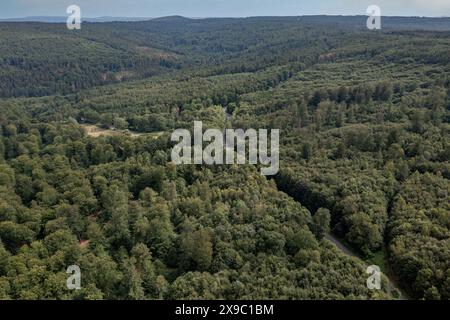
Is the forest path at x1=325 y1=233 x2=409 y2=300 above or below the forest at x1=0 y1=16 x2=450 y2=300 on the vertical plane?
below

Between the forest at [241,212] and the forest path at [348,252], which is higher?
the forest at [241,212]

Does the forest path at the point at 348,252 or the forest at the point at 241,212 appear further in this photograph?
the forest path at the point at 348,252

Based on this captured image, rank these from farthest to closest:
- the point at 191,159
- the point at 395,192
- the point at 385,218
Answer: the point at 191,159 → the point at 395,192 → the point at 385,218

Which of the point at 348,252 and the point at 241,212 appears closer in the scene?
the point at 348,252

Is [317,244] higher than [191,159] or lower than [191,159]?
lower

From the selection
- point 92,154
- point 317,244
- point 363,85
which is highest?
point 363,85

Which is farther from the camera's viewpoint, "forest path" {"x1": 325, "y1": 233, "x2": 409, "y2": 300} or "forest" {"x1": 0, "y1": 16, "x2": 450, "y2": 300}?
"forest path" {"x1": 325, "y1": 233, "x2": 409, "y2": 300}

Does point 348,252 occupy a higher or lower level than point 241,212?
lower

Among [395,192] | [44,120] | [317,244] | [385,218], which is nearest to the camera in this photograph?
[317,244]

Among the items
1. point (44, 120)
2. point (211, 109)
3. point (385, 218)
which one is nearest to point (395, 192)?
point (385, 218)
